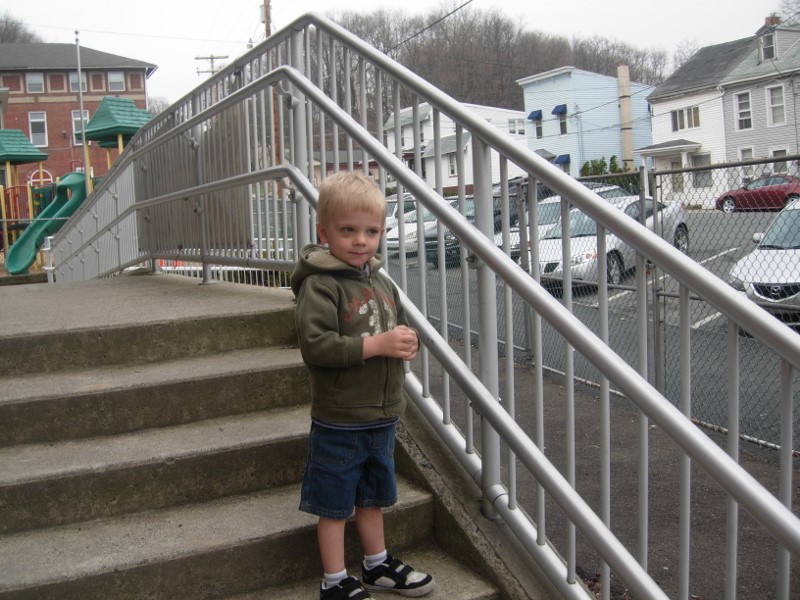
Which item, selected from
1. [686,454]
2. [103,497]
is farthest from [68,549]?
[686,454]

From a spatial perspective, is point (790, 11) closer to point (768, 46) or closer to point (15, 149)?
point (768, 46)

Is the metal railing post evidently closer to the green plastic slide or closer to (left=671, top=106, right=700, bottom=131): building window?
the green plastic slide

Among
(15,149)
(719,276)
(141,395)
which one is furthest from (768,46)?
(141,395)

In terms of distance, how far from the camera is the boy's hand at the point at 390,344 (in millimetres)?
2123

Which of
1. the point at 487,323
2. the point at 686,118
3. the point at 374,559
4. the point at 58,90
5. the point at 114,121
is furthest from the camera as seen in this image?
the point at 58,90

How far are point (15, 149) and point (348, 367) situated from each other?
961 inches

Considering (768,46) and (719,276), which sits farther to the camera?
(768,46)

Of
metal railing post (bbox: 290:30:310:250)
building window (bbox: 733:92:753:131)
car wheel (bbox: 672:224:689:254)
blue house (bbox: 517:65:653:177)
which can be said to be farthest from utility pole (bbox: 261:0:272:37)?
metal railing post (bbox: 290:30:310:250)

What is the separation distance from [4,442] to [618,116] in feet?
155

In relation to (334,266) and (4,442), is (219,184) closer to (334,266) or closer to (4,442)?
(4,442)

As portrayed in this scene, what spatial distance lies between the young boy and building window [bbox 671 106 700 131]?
38.7 metres

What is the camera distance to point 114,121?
14445mm

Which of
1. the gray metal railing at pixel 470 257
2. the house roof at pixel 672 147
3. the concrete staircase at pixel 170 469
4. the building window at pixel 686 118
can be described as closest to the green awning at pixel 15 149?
the gray metal railing at pixel 470 257

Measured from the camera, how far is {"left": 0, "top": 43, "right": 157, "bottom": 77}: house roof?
5528 centimetres
